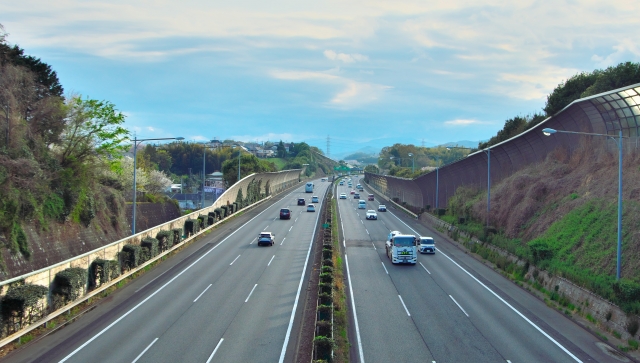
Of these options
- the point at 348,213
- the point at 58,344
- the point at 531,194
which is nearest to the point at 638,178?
the point at 531,194

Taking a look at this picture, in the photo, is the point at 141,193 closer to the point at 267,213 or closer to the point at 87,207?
the point at 267,213

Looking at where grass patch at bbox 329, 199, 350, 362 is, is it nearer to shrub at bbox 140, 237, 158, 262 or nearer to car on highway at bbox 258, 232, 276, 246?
car on highway at bbox 258, 232, 276, 246

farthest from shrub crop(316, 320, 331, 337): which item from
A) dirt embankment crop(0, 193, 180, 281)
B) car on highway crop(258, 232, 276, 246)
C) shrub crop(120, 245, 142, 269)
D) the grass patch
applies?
car on highway crop(258, 232, 276, 246)

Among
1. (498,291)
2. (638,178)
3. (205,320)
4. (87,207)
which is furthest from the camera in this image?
(87,207)

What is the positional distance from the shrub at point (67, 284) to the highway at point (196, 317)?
1.11 meters

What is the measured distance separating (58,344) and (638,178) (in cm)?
3006

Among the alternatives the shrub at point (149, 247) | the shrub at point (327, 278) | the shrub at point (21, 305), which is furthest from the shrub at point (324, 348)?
the shrub at point (149, 247)

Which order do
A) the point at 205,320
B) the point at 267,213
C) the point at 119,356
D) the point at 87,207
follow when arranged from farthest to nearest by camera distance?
the point at 267,213, the point at 87,207, the point at 205,320, the point at 119,356

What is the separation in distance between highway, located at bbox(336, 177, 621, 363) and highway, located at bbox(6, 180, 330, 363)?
127 inches

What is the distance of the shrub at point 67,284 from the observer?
882 inches

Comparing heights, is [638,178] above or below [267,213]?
above

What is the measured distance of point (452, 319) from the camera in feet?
72.9

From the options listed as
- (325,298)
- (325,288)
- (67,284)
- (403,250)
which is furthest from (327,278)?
(67,284)

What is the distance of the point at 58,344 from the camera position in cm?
1878
